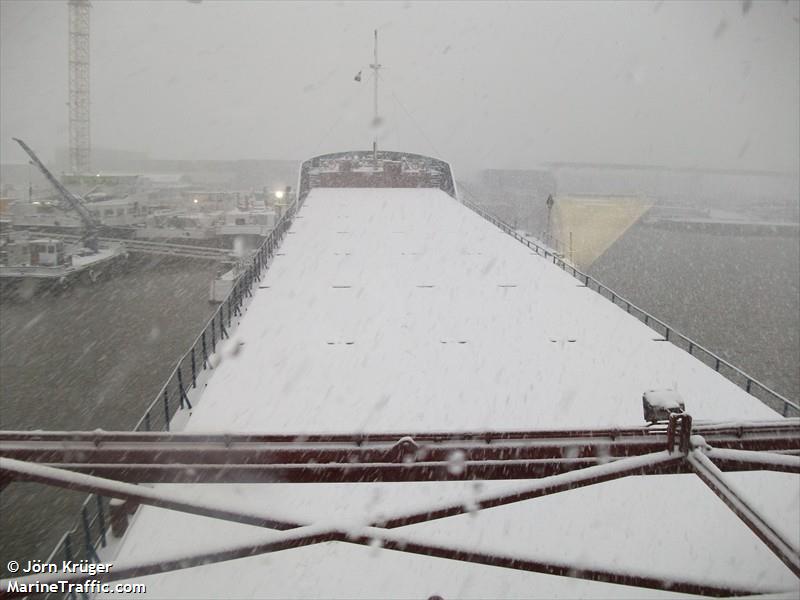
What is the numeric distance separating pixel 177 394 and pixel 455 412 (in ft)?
21.7

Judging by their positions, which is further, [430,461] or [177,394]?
[177,394]

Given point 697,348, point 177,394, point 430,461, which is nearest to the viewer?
point 430,461

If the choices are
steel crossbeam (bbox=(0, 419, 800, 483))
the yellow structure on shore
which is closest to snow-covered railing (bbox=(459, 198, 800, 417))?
steel crossbeam (bbox=(0, 419, 800, 483))

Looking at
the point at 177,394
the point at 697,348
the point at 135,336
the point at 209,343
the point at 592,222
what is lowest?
the point at 135,336

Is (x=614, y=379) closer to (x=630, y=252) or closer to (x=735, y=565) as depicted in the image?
(x=735, y=565)

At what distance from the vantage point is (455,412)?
18.4 feet

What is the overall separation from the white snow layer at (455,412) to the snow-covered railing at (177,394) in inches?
11.0

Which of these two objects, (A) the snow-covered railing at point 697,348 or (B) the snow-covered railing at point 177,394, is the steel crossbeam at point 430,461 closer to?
(B) the snow-covered railing at point 177,394

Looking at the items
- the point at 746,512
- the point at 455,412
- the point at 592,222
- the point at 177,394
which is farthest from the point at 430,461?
the point at 592,222

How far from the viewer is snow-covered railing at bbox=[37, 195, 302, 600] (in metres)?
3.89

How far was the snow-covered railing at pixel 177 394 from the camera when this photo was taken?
3.89 m

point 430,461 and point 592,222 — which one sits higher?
point 592,222

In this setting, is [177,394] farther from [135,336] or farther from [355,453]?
[135,336]

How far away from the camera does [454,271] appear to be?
11664 mm
